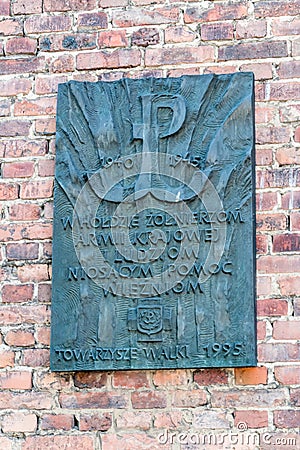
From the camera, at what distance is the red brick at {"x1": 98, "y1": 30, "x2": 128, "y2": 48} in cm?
380

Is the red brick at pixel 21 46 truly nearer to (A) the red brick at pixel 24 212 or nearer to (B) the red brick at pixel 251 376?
(A) the red brick at pixel 24 212

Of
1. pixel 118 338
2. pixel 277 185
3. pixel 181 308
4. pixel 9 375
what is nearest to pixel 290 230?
pixel 277 185

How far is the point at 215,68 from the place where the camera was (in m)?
3.72

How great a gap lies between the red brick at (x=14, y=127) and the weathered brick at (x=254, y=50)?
0.79 m

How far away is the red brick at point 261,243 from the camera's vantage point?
3518 mm

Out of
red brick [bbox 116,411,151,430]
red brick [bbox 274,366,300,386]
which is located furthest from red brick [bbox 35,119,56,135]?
red brick [bbox 274,366,300,386]

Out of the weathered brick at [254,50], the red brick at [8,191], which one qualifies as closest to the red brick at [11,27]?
the red brick at [8,191]

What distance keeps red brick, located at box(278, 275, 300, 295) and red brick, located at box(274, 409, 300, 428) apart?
42 centimetres

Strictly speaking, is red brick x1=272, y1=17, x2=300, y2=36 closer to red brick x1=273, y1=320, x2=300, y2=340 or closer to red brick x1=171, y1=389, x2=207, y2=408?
red brick x1=273, y1=320, x2=300, y2=340

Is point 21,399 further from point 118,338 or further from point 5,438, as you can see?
point 118,338

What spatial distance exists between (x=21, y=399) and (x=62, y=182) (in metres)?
0.80

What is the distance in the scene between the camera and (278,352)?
3.43m

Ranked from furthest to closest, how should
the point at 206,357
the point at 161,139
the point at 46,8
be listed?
the point at 46,8 < the point at 161,139 < the point at 206,357

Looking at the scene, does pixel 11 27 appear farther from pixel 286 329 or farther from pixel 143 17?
pixel 286 329
